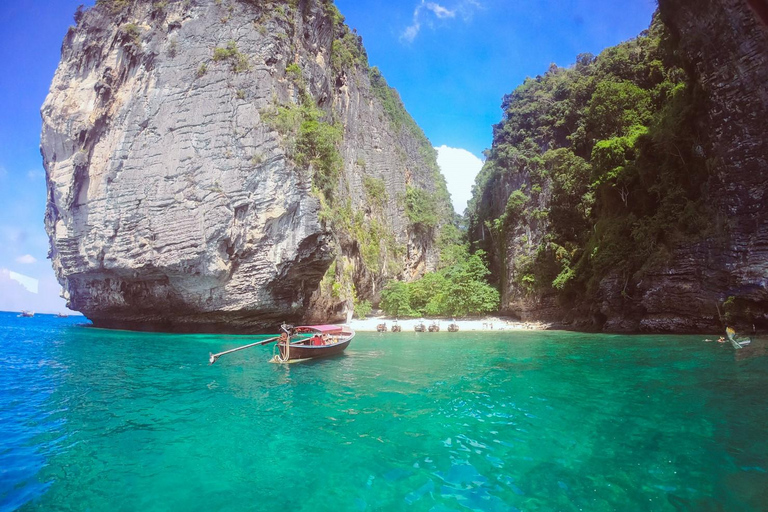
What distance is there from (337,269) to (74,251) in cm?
1917

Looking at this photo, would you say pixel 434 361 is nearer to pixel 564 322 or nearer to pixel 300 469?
pixel 300 469

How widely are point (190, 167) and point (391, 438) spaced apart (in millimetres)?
22981

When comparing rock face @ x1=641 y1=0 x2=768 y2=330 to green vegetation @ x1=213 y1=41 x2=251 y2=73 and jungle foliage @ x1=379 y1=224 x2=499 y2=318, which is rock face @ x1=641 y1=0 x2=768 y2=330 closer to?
jungle foliage @ x1=379 y1=224 x2=499 y2=318

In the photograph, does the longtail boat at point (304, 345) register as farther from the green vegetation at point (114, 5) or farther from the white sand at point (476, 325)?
the green vegetation at point (114, 5)

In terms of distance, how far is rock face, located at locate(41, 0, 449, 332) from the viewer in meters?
23.3

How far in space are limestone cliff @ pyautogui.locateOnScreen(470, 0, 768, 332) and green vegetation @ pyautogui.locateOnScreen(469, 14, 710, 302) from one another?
10 cm

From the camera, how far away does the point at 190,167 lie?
23.8 m

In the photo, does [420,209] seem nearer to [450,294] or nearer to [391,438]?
[450,294]

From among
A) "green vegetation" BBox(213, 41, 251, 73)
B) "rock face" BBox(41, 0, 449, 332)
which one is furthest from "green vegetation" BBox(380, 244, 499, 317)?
"green vegetation" BBox(213, 41, 251, 73)

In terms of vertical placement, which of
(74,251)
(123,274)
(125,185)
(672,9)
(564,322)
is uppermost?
(672,9)

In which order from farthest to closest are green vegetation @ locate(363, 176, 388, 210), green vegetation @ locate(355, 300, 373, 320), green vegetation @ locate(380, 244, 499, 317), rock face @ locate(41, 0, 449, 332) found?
green vegetation @ locate(363, 176, 388, 210)
green vegetation @ locate(355, 300, 373, 320)
green vegetation @ locate(380, 244, 499, 317)
rock face @ locate(41, 0, 449, 332)

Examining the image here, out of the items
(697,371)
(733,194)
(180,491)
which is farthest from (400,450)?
(733,194)

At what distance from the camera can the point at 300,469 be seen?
5.59 meters

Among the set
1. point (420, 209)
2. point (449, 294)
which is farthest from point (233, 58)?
point (420, 209)
